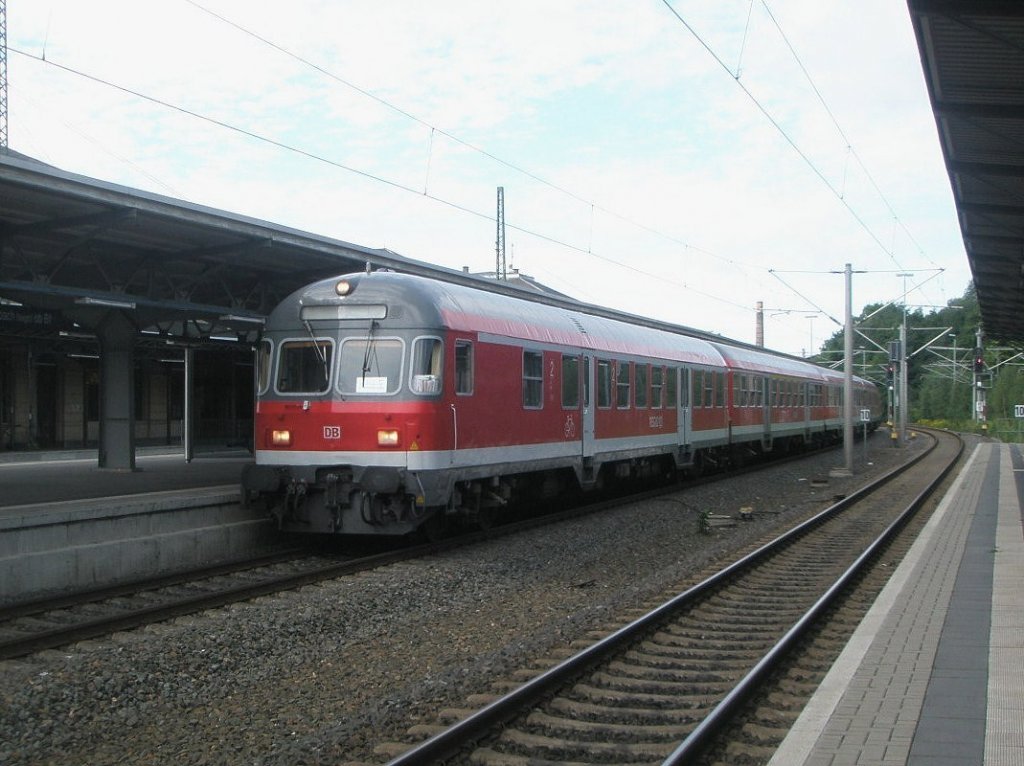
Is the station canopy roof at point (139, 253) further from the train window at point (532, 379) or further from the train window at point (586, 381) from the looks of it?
the train window at point (586, 381)

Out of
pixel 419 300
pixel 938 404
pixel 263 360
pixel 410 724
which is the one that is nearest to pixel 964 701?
pixel 410 724

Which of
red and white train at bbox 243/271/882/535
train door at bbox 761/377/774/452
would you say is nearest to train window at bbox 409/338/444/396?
red and white train at bbox 243/271/882/535

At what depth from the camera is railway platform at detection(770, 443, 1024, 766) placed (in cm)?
517

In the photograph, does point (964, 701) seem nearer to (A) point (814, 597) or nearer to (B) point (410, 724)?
(B) point (410, 724)

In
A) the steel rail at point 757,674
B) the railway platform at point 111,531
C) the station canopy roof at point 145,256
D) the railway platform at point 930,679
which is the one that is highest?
the station canopy roof at point 145,256

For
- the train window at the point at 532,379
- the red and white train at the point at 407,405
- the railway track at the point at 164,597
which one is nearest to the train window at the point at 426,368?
the red and white train at the point at 407,405

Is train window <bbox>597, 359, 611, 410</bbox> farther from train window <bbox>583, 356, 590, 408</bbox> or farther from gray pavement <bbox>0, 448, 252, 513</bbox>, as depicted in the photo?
gray pavement <bbox>0, 448, 252, 513</bbox>

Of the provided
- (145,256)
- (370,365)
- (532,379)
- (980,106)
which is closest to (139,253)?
(145,256)

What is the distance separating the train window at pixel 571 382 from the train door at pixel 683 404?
17.8ft

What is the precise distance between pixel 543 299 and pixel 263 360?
6.05 m

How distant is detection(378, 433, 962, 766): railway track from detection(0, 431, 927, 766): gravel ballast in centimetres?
48

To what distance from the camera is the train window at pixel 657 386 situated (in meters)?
19.8

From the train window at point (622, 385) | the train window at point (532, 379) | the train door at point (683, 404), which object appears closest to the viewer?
the train window at point (532, 379)

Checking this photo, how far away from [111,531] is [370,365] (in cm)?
336
